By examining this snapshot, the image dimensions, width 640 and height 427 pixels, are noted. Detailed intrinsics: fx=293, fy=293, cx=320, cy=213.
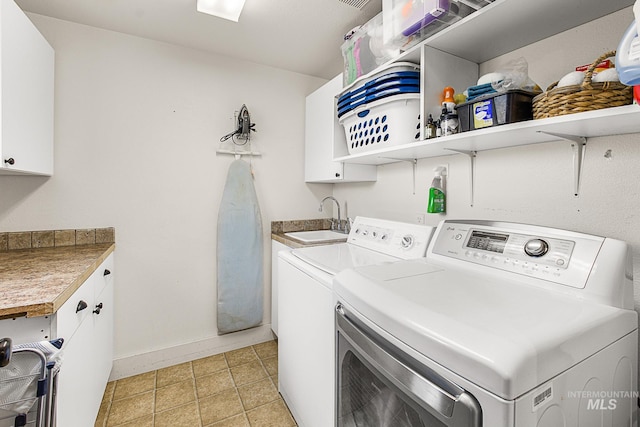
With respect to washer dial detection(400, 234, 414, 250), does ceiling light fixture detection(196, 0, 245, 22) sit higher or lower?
higher

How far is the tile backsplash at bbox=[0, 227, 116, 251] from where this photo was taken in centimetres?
179

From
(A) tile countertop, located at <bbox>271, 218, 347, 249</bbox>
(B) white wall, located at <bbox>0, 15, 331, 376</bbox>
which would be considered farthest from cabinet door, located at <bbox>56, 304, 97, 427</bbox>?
(A) tile countertop, located at <bbox>271, 218, 347, 249</bbox>

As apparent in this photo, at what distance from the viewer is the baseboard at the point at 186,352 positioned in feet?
6.82

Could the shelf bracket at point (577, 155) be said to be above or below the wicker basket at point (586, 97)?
below

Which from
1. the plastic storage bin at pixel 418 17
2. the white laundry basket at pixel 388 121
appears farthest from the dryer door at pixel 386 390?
the plastic storage bin at pixel 418 17

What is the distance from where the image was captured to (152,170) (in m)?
2.15

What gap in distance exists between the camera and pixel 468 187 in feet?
4.99

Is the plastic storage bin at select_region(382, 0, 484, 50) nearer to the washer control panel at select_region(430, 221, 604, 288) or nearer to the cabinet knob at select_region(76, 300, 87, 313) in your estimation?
the washer control panel at select_region(430, 221, 604, 288)

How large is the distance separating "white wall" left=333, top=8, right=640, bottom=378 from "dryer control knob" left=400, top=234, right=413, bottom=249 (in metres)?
0.30

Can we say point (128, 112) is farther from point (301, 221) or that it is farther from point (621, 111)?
point (621, 111)

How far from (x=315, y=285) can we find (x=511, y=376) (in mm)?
896

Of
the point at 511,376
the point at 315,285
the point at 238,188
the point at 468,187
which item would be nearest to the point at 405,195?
the point at 468,187

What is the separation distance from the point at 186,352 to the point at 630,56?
9.10ft

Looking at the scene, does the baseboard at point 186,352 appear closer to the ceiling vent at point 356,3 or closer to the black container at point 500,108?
the black container at point 500,108
